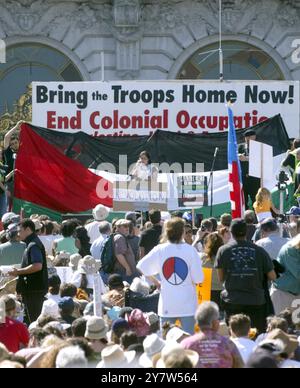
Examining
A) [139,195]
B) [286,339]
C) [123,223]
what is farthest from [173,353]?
[139,195]

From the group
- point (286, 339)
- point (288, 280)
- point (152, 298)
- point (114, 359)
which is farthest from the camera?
point (152, 298)

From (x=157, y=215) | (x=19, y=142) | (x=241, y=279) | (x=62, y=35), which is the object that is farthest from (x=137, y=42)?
(x=241, y=279)

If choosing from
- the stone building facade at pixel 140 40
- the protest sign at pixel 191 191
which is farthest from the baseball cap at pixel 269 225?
the stone building facade at pixel 140 40

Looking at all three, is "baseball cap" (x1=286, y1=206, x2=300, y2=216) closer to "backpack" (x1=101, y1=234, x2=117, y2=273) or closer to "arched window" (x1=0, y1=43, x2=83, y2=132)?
"backpack" (x1=101, y1=234, x2=117, y2=273)

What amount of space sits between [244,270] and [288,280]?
2.98 ft

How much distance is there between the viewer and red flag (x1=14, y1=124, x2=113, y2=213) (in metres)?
19.9

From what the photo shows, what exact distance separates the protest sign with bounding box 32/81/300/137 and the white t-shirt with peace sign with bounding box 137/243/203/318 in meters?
9.34

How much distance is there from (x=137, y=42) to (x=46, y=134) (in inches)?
444

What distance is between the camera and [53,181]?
20156 mm

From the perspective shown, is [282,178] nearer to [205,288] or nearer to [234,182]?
[234,182]

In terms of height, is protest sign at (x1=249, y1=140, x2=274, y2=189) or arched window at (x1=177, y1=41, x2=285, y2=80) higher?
arched window at (x1=177, y1=41, x2=285, y2=80)

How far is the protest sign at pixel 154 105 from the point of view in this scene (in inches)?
866

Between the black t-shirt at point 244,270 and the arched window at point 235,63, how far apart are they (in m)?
19.3

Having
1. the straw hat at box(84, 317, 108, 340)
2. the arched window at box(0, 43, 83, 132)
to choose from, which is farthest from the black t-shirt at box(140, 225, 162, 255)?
the arched window at box(0, 43, 83, 132)
